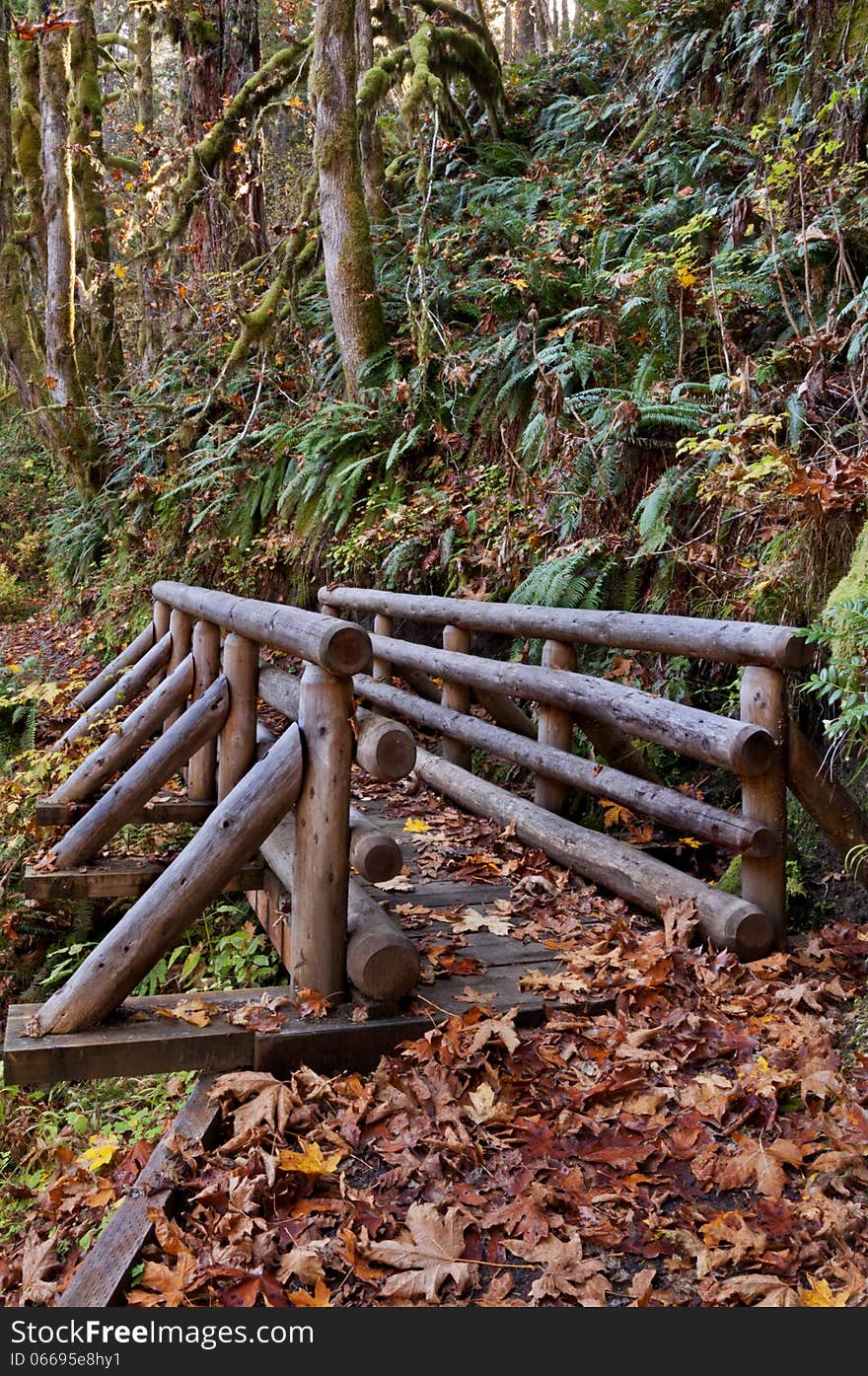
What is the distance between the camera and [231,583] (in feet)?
34.8

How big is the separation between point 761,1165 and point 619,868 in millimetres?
1892

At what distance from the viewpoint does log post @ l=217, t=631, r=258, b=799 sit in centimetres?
511

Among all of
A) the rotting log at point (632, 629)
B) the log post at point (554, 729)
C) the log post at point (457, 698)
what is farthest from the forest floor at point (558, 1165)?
the log post at point (457, 698)

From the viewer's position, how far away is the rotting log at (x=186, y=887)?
335cm

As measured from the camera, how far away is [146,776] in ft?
17.3

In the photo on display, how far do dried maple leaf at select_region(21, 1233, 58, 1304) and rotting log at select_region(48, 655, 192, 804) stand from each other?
3355mm

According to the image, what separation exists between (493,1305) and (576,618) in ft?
11.5

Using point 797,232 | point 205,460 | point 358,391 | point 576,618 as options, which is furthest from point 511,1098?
point 205,460

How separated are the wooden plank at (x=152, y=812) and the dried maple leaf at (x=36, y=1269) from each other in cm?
312

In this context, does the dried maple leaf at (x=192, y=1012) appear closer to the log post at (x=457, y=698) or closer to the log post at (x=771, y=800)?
the log post at (x=771, y=800)

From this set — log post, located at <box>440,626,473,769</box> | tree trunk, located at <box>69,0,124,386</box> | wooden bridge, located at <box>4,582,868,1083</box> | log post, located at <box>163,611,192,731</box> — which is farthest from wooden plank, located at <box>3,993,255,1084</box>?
tree trunk, located at <box>69,0,124,386</box>

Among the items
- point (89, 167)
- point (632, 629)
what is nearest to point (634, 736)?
point (632, 629)

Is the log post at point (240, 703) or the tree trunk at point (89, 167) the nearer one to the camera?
the log post at point (240, 703)

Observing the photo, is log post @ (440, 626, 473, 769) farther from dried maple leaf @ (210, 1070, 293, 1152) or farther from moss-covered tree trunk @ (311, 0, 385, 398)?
moss-covered tree trunk @ (311, 0, 385, 398)
